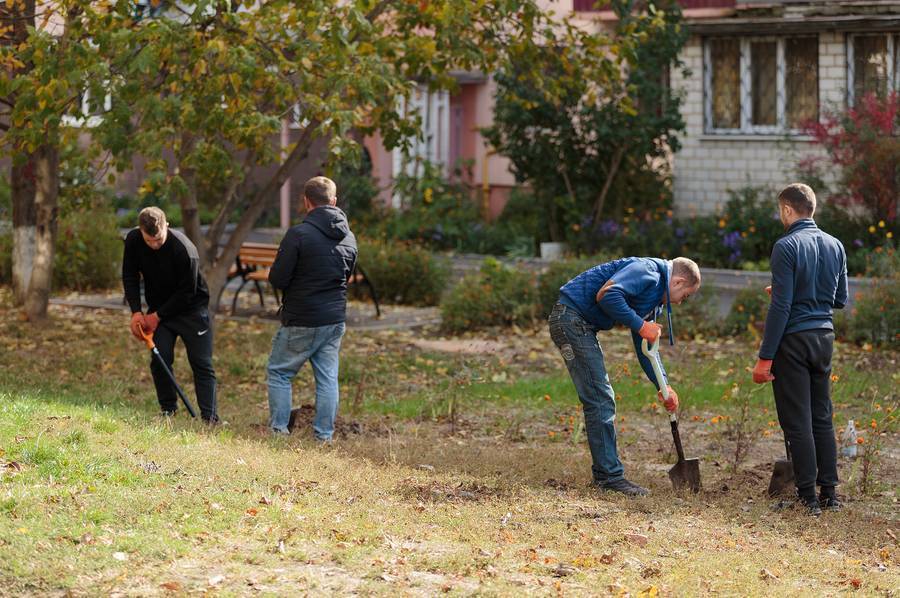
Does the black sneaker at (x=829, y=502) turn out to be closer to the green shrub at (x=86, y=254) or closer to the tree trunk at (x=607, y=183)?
the green shrub at (x=86, y=254)

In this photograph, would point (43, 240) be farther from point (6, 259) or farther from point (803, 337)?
point (803, 337)

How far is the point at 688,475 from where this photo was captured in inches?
297

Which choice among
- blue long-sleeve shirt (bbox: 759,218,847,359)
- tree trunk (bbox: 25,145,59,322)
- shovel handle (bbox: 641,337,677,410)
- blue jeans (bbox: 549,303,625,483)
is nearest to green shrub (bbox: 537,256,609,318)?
tree trunk (bbox: 25,145,59,322)

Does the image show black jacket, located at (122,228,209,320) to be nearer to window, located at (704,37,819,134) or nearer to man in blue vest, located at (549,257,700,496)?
man in blue vest, located at (549,257,700,496)

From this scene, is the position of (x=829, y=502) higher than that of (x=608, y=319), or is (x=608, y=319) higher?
(x=608, y=319)

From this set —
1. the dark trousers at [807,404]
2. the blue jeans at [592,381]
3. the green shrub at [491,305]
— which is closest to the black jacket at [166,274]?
the blue jeans at [592,381]

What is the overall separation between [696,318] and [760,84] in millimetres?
10501

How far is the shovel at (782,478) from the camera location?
7.47 meters

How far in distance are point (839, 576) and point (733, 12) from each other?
18.5 meters

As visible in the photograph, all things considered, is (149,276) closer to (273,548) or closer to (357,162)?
(357,162)

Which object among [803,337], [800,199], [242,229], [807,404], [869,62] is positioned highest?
[869,62]

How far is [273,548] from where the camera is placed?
18.5 ft

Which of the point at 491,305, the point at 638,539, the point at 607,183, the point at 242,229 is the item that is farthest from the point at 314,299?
the point at 607,183

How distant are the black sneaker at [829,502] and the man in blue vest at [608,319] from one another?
961 millimetres
